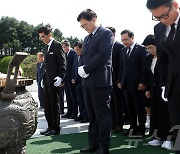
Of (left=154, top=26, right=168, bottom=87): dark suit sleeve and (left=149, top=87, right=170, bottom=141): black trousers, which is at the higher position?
(left=154, top=26, right=168, bottom=87): dark suit sleeve

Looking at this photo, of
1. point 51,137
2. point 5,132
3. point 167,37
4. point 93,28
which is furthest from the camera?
point 51,137

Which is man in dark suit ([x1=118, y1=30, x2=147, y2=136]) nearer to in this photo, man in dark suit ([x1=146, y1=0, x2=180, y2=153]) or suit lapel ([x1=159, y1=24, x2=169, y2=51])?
suit lapel ([x1=159, y1=24, x2=169, y2=51])

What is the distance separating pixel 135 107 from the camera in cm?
460

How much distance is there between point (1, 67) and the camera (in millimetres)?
16531

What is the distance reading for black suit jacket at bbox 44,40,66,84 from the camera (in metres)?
4.71

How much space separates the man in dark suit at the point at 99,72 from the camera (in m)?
3.42

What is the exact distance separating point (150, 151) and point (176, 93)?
153 centimetres

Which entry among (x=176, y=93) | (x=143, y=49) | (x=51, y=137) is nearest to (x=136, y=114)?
(x=143, y=49)

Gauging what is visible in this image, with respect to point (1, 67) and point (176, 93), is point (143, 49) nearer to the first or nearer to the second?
point (176, 93)

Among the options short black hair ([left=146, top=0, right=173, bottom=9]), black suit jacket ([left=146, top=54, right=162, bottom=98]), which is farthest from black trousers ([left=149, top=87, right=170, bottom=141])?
short black hair ([left=146, top=0, right=173, bottom=9])

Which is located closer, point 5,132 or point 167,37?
point 5,132

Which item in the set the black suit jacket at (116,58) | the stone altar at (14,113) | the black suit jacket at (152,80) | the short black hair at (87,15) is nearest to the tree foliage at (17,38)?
the black suit jacket at (116,58)

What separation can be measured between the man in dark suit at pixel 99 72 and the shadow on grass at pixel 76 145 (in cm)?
42

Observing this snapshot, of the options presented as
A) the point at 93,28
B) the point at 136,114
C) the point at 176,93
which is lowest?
the point at 136,114
